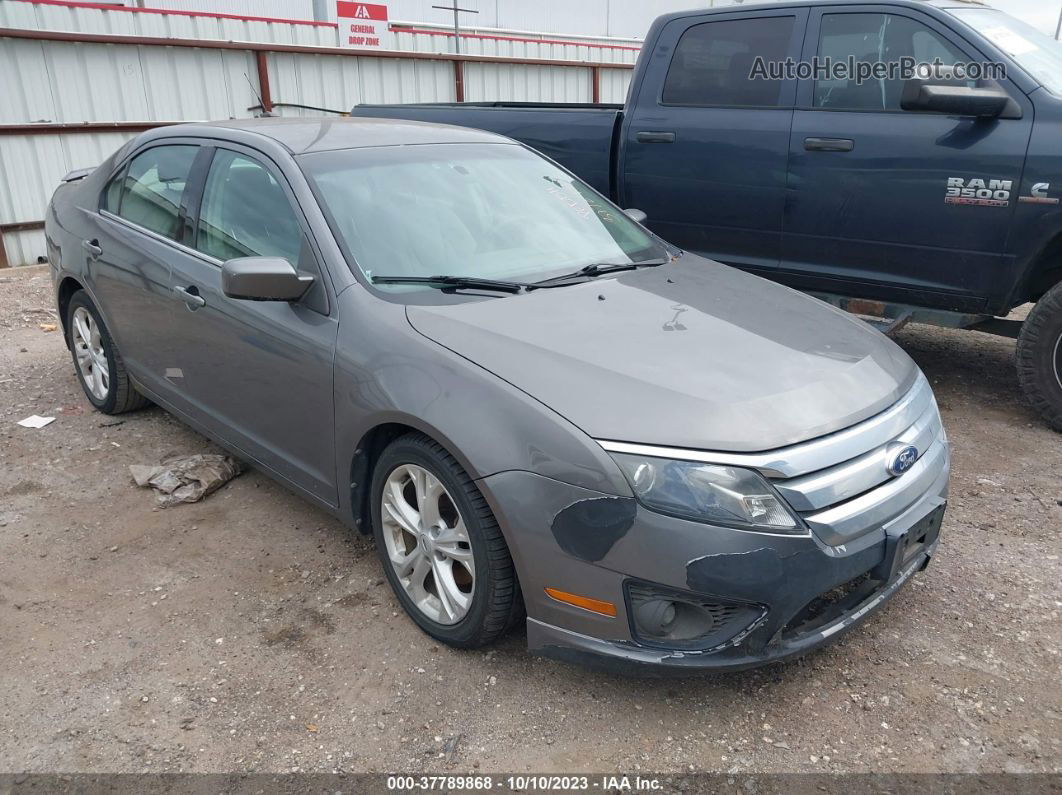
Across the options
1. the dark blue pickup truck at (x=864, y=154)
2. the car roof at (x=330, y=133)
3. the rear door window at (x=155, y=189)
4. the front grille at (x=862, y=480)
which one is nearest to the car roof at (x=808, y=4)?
the dark blue pickup truck at (x=864, y=154)

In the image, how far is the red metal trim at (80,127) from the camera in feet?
28.7

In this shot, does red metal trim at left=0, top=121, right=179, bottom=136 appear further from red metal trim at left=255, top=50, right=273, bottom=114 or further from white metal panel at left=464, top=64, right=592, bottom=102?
white metal panel at left=464, top=64, right=592, bottom=102

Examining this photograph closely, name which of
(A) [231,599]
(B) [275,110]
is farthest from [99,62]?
(A) [231,599]

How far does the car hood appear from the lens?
2.39 metres

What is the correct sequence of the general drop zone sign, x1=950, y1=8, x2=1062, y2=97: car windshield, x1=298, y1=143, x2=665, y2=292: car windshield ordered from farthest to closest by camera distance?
the general drop zone sign < x1=950, y1=8, x2=1062, y2=97: car windshield < x1=298, y1=143, x2=665, y2=292: car windshield

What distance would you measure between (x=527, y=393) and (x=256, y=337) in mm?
1361

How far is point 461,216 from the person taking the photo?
11.2ft

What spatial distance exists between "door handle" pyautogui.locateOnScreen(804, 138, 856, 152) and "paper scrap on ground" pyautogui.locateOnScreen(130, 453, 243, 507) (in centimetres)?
355

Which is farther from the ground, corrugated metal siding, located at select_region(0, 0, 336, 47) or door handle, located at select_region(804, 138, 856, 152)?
corrugated metal siding, located at select_region(0, 0, 336, 47)

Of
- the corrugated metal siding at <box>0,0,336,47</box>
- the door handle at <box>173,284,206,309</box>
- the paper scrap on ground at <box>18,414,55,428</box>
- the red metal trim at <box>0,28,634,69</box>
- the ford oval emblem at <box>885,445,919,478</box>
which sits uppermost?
the corrugated metal siding at <box>0,0,336,47</box>

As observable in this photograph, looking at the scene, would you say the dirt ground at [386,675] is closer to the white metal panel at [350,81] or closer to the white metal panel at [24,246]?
the white metal panel at [24,246]

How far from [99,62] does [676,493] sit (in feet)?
31.2

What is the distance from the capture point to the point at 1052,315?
4371 millimetres

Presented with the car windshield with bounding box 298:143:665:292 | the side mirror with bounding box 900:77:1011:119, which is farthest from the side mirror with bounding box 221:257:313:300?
the side mirror with bounding box 900:77:1011:119
